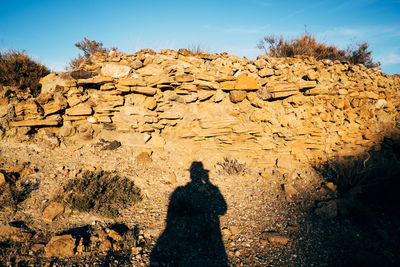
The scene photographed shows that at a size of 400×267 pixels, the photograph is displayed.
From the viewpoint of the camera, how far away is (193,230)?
3930mm

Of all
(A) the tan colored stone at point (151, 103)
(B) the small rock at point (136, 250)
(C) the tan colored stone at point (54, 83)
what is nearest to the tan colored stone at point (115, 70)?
(A) the tan colored stone at point (151, 103)

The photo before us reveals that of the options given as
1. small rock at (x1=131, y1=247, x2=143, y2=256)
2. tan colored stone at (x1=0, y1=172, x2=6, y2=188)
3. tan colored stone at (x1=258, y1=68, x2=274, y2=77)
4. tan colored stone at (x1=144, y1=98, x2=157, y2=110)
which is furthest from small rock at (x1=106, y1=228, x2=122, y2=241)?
tan colored stone at (x1=258, y1=68, x2=274, y2=77)

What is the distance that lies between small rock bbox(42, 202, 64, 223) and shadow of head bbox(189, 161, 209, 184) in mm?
3177

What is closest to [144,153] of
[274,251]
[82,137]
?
[82,137]

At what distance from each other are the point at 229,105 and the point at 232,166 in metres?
2.02

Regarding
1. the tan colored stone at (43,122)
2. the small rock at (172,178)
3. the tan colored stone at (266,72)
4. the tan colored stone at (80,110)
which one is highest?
the tan colored stone at (266,72)

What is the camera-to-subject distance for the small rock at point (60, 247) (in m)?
2.99

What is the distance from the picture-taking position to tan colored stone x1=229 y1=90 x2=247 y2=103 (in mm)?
6109

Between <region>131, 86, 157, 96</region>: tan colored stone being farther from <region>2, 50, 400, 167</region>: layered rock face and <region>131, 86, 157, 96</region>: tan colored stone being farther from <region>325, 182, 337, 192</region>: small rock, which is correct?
<region>325, 182, 337, 192</region>: small rock

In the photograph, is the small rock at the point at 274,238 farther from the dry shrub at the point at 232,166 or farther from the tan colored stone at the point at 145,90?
the tan colored stone at the point at 145,90

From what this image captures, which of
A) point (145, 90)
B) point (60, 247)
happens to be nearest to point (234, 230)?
point (60, 247)

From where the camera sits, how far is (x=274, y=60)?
6.52m

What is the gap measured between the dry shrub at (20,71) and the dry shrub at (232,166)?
278 inches

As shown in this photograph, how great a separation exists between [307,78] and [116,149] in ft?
21.4
